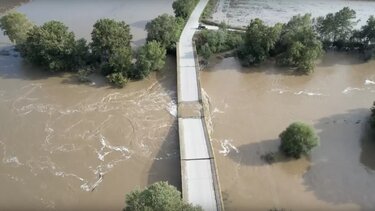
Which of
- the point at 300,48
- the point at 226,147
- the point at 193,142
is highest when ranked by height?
the point at 300,48

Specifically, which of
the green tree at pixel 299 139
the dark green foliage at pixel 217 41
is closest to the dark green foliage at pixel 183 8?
the dark green foliage at pixel 217 41

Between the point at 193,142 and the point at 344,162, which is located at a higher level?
the point at 193,142

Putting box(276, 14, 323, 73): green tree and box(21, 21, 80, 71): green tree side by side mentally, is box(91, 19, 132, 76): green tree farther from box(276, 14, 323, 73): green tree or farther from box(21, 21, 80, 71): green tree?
box(276, 14, 323, 73): green tree

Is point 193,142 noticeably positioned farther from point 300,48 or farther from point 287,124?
point 300,48

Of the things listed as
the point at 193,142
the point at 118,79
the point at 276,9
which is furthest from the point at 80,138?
the point at 276,9

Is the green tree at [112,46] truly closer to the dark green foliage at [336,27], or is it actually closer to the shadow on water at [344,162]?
the shadow on water at [344,162]

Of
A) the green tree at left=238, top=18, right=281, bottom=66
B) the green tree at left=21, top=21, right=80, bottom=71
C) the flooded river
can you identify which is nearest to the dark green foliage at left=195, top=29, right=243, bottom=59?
the green tree at left=238, top=18, right=281, bottom=66
